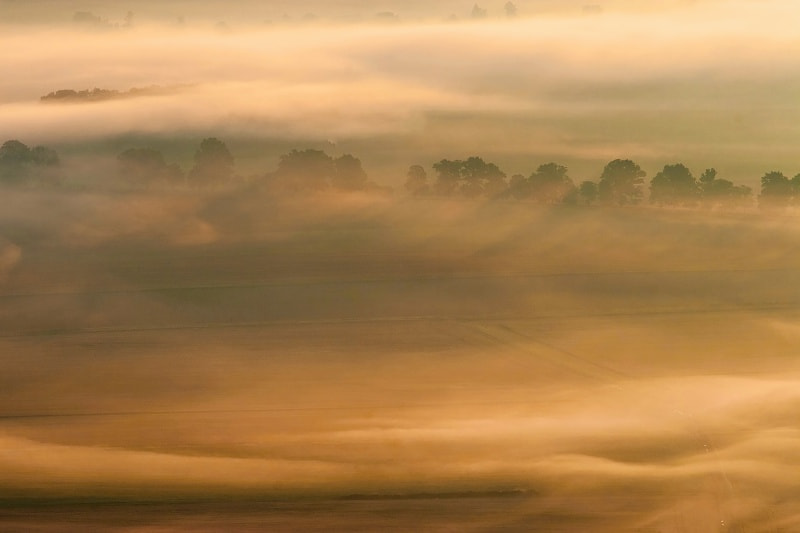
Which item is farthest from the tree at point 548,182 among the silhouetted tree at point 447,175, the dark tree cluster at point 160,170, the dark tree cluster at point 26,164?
the dark tree cluster at point 26,164

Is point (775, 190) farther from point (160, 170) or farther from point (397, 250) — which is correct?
point (160, 170)

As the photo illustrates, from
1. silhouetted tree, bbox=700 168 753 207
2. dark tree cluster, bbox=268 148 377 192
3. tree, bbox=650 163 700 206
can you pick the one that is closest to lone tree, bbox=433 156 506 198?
dark tree cluster, bbox=268 148 377 192

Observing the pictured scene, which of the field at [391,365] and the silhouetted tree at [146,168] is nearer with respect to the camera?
the field at [391,365]

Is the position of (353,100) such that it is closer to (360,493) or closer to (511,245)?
(511,245)

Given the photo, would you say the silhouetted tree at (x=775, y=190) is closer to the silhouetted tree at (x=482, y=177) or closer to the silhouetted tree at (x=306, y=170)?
the silhouetted tree at (x=482, y=177)

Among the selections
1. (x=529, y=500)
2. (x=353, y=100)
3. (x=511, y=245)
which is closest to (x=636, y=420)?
(x=529, y=500)
